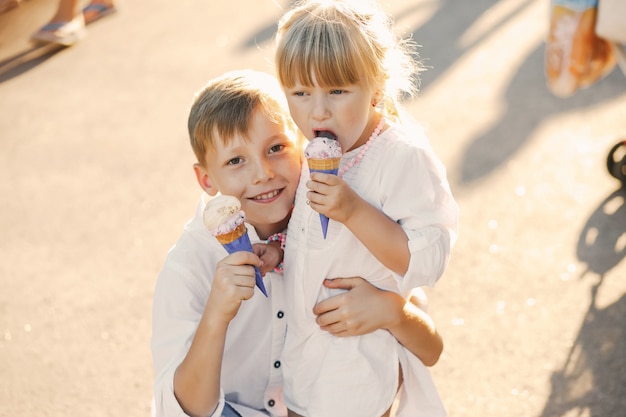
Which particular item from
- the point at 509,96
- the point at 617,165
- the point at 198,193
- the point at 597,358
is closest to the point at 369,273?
the point at 597,358

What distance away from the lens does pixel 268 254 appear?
2242 mm

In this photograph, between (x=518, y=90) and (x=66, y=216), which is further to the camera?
(x=518, y=90)

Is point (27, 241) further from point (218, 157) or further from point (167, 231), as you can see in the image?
point (218, 157)

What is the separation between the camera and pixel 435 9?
583cm

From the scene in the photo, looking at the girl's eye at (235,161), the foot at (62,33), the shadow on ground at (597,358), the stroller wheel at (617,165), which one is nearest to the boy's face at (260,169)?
the girl's eye at (235,161)

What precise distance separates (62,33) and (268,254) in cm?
446

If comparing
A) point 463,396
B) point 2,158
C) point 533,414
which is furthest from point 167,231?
point 533,414

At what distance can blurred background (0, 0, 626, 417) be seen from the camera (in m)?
3.01

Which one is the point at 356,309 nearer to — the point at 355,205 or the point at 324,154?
the point at 355,205

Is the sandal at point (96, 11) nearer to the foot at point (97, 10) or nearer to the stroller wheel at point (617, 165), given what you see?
the foot at point (97, 10)

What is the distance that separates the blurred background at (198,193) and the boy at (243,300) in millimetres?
186

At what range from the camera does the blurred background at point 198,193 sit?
9.88ft

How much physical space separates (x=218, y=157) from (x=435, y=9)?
397 cm

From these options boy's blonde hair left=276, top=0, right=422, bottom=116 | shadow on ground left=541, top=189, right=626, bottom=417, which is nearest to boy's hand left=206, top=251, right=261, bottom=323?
boy's blonde hair left=276, top=0, right=422, bottom=116
